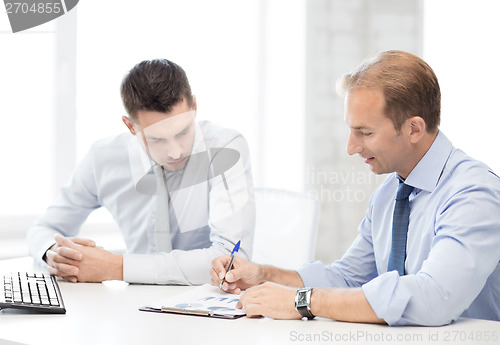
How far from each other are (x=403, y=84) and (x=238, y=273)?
2.15 ft

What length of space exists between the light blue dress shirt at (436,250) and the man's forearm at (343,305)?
0.07 feet

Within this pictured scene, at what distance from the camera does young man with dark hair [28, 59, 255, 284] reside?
1.78 m

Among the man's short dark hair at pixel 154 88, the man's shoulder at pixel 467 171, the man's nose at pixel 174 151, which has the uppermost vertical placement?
the man's short dark hair at pixel 154 88

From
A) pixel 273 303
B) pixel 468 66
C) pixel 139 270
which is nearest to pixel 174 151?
pixel 139 270

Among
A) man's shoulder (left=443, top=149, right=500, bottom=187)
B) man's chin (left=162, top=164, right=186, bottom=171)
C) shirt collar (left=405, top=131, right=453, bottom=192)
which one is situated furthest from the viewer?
man's chin (left=162, top=164, right=186, bottom=171)

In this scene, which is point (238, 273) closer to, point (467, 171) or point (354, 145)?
point (354, 145)

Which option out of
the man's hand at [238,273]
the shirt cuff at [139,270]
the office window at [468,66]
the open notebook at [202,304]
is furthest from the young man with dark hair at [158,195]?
the office window at [468,66]

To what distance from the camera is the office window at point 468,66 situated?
313 centimetres

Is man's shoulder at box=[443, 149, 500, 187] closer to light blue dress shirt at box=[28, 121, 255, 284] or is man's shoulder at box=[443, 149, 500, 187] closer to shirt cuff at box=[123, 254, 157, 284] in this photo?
light blue dress shirt at box=[28, 121, 255, 284]

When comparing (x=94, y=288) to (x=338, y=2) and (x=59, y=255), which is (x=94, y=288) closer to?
(x=59, y=255)

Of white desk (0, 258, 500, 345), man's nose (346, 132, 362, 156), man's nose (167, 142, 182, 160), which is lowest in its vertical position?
white desk (0, 258, 500, 345)

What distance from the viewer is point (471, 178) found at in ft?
4.67

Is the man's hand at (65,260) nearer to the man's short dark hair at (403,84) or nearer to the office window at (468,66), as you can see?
the man's short dark hair at (403,84)

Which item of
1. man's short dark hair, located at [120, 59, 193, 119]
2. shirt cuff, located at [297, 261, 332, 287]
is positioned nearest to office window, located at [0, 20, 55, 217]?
man's short dark hair, located at [120, 59, 193, 119]
